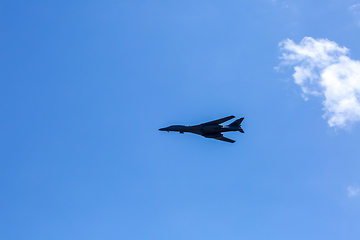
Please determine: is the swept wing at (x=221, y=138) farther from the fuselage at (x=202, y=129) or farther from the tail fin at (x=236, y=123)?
the tail fin at (x=236, y=123)

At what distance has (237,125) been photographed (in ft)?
264

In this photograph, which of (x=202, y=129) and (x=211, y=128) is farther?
(x=202, y=129)

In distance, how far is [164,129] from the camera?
8362cm

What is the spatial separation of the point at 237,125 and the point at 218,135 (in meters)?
5.15

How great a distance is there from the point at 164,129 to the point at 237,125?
17.1m

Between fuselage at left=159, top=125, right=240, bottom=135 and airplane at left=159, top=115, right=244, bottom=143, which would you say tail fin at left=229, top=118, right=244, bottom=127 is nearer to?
airplane at left=159, top=115, right=244, bottom=143

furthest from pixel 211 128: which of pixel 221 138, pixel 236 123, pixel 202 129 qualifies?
pixel 236 123

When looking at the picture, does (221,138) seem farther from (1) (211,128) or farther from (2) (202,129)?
(2) (202,129)

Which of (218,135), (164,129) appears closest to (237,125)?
(218,135)

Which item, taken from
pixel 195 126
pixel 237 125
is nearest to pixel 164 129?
pixel 195 126

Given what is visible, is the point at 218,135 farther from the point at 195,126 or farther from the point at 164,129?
the point at 164,129

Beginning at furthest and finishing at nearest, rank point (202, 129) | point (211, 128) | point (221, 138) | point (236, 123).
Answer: point (221, 138), point (202, 129), point (236, 123), point (211, 128)

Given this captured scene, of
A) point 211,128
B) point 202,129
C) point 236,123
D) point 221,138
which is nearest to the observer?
point 211,128

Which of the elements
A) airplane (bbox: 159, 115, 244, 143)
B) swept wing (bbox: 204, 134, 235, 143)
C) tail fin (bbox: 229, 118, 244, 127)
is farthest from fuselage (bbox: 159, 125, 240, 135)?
swept wing (bbox: 204, 134, 235, 143)
